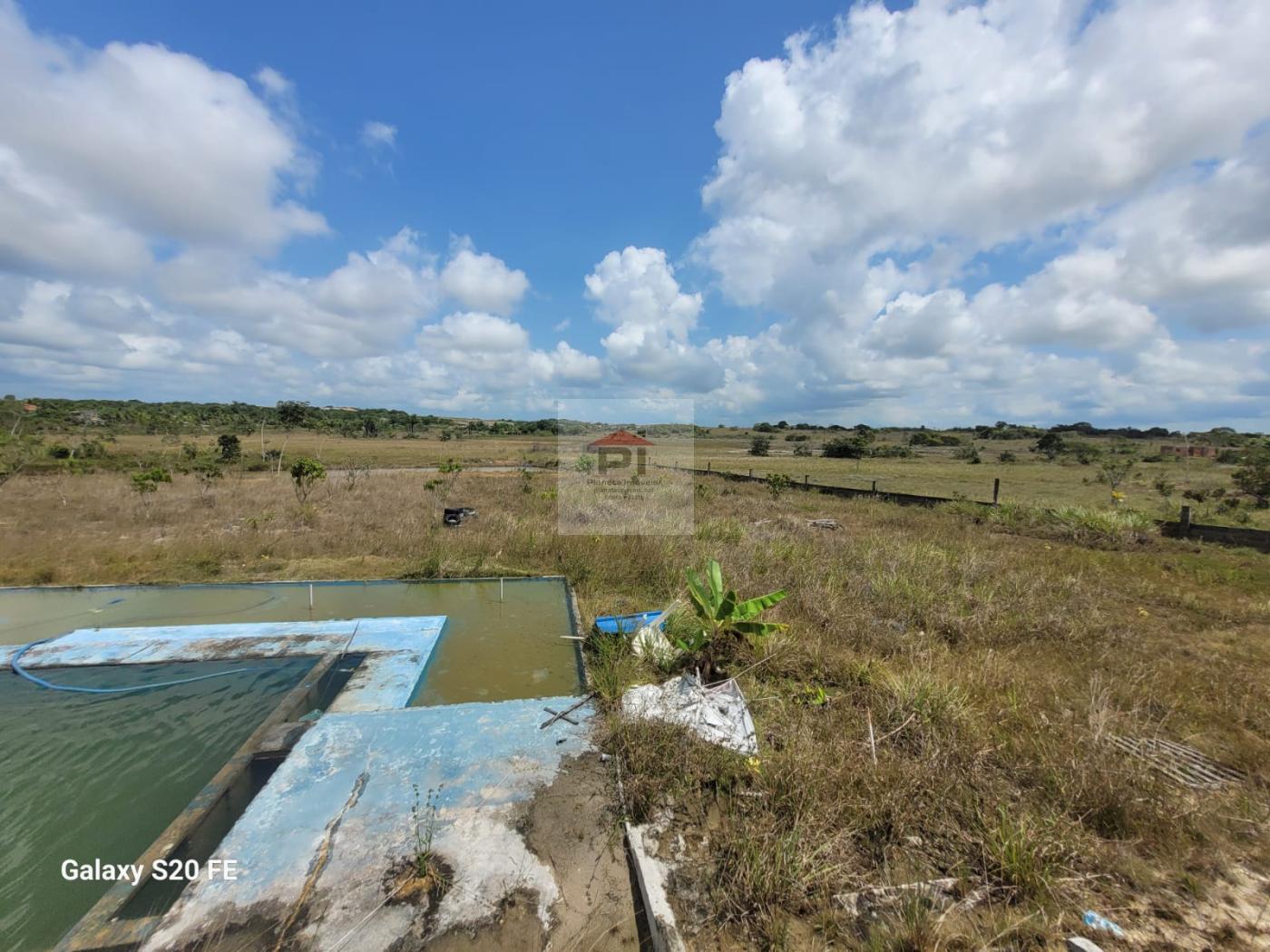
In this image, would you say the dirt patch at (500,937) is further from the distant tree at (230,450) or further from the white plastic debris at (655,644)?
the distant tree at (230,450)

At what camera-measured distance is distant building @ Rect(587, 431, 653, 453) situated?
21.3 m

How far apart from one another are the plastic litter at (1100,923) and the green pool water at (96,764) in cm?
451

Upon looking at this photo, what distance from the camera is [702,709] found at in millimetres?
3422

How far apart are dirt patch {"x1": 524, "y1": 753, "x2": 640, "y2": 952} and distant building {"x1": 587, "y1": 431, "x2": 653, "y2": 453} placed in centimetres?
1819

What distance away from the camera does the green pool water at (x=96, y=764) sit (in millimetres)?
2527

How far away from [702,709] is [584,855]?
3.90ft

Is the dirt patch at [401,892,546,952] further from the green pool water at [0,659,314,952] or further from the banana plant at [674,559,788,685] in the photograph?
the banana plant at [674,559,788,685]

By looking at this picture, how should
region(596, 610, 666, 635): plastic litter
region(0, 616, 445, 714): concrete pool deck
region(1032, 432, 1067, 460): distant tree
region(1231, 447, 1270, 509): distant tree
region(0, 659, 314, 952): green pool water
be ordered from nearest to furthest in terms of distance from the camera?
region(0, 659, 314, 952): green pool water, region(0, 616, 445, 714): concrete pool deck, region(596, 610, 666, 635): plastic litter, region(1231, 447, 1270, 509): distant tree, region(1032, 432, 1067, 460): distant tree

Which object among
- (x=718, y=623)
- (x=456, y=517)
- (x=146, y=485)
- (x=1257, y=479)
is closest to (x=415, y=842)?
(x=718, y=623)

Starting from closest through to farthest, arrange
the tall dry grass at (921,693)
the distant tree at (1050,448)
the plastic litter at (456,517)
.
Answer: the tall dry grass at (921,693) → the plastic litter at (456,517) → the distant tree at (1050,448)

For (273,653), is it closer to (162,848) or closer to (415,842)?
(162,848)

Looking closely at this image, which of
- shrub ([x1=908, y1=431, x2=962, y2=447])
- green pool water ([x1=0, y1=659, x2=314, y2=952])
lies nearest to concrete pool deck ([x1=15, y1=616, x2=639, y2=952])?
green pool water ([x1=0, y1=659, x2=314, y2=952])

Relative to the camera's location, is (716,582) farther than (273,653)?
No

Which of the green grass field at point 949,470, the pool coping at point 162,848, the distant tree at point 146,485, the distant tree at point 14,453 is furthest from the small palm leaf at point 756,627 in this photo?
the distant tree at point 146,485
